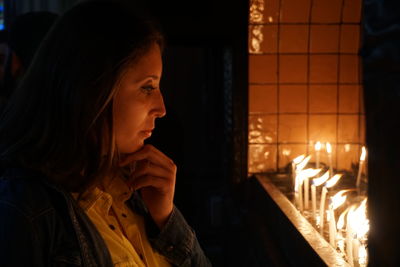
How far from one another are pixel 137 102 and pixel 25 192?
44 centimetres

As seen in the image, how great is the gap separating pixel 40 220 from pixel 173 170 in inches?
25.2

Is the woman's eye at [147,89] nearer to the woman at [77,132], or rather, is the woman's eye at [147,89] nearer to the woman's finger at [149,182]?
the woman at [77,132]

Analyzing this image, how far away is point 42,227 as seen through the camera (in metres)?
1.20

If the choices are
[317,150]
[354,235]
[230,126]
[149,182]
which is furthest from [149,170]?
[230,126]

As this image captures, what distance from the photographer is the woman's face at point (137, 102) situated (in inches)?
57.2

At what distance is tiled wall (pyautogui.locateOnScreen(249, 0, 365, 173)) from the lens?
10.9 feet

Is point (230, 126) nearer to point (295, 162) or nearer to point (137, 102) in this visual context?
point (295, 162)

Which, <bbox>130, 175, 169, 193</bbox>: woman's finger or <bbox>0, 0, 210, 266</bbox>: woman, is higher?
<bbox>0, 0, 210, 266</bbox>: woman

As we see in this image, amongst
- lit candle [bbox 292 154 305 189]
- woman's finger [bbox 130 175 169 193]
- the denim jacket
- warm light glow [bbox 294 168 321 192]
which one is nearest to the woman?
the denim jacket

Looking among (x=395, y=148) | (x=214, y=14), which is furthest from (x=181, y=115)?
(x=395, y=148)

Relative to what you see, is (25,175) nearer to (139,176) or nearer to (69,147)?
(69,147)

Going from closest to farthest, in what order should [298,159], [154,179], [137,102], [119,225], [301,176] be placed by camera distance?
[137,102]
[119,225]
[154,179]
[301,176]
[298,159]

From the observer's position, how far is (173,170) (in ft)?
5.77

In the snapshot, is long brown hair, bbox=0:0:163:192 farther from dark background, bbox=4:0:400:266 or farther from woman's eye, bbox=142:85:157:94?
dark background, bbox=4:0:400:266
